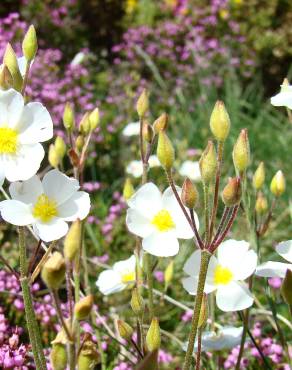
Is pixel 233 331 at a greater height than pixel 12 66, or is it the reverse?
pixel 12 66

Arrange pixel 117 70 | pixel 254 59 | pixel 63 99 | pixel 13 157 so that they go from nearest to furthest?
pixel 13 157, pixel 63 99, pixel 117 70, pixel 254 59

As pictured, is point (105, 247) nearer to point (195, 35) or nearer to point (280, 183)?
point (280, 183)

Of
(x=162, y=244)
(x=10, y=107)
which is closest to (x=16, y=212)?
(x=10, y=107)

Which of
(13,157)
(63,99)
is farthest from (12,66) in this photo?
(63,99)

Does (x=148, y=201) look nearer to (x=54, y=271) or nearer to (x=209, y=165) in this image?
(x=209, y=165)

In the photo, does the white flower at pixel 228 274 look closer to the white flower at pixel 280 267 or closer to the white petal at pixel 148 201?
the white flower at pixel 280 267

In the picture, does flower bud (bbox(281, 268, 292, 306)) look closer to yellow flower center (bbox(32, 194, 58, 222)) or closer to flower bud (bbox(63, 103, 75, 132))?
yellow flower center (bbox(32, 194, 58, 222))
